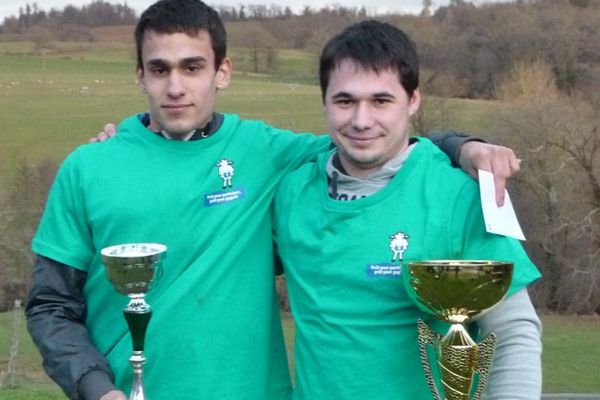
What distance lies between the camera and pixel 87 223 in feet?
9.28

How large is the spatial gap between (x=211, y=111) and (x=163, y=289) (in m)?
0.56

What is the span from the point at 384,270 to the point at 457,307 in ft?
0.81

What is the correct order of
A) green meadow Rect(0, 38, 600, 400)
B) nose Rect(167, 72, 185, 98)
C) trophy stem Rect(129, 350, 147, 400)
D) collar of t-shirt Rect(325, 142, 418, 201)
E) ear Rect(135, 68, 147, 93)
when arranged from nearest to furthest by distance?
trophy stem Rect(129, 350, 147, 400) < collar of t-shirt Rect(325, 142, 418, 201) < nose Rect(167, 72, 185, 98) < ear Rect(135, 68, 147, 93) < green meadow Rect(0, 38, 600, 400)

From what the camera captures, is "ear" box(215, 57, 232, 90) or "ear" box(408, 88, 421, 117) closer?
"ear" box(408, 88, 421, 117)

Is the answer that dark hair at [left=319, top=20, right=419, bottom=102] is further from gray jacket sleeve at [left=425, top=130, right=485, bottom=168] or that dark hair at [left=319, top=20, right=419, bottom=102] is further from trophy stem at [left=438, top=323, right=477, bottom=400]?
trophy stem at [left=438, top=323, right=477, bottom=400]

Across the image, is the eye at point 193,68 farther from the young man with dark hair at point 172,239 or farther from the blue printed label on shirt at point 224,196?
the blue printed label on shirt at point 224,196

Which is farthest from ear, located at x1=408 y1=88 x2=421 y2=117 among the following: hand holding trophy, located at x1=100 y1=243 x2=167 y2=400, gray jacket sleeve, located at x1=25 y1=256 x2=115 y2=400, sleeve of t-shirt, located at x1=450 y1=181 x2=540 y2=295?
gray jacket sleeve, located at x1=25 y1=256 x2=115 y2=400

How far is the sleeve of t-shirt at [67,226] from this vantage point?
9.16 feet

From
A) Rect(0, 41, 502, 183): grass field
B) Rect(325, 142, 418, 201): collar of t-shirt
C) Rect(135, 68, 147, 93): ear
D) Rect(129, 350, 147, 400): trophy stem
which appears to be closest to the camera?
Rect(129, 350, 147, 400): trophy stem

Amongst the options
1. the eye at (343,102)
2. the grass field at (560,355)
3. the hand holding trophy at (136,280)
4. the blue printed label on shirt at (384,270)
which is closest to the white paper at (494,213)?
the blue printed label on shirt at (384,270)

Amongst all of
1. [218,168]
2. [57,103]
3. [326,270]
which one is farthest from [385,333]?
[57,103]

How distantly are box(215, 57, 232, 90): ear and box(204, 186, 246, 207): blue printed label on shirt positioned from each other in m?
0.33

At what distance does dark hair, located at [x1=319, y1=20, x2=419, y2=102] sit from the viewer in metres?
2.61

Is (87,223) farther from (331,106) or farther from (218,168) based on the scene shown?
(331,106)
